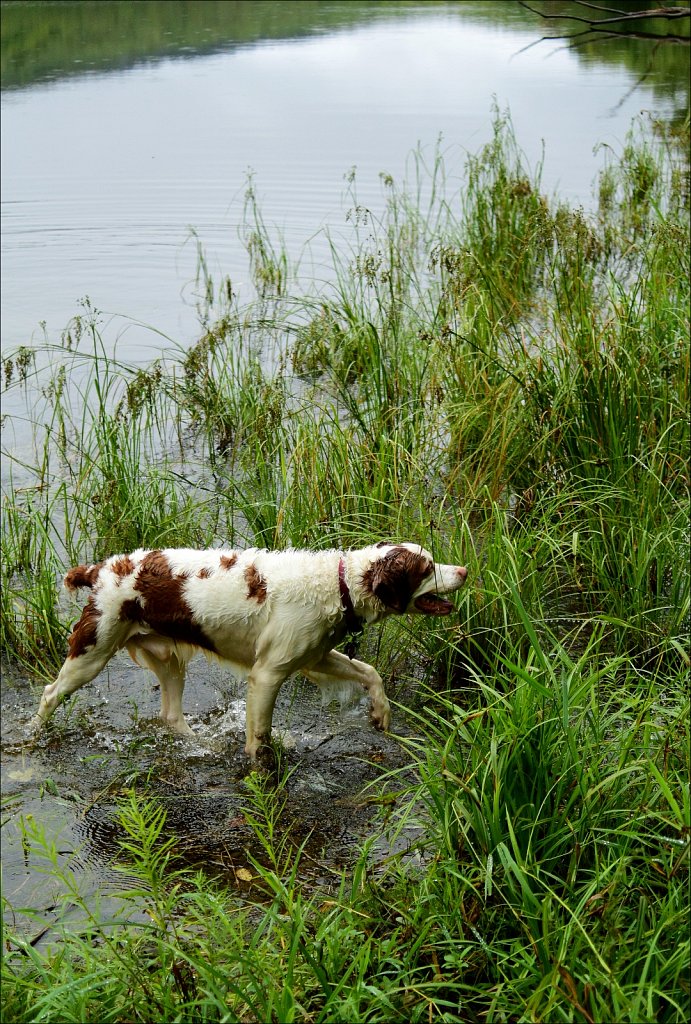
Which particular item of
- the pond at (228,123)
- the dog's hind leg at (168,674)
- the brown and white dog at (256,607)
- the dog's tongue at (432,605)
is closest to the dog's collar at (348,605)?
the brown and white dog at (256,607)

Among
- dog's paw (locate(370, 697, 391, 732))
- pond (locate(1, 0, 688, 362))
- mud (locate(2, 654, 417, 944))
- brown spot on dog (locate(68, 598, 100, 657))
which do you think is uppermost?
pond (locate(1, 0, 688, 362))

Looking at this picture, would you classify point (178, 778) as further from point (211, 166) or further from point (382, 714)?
point (211, 166)

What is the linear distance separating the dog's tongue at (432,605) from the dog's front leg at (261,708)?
1.90ft

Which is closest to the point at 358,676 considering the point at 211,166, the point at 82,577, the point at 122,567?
the point at 122,567

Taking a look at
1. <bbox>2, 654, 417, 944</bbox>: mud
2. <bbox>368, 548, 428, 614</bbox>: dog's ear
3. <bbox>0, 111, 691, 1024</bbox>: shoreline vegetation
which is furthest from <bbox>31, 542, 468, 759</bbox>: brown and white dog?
<bbox>0, 111, 691, 1024</bbox>: shoreline vegetation

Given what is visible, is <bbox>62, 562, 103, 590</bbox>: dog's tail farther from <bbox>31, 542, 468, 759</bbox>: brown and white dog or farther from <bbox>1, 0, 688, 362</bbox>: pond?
<bbox>1, 0, 688, 362</bbox>: pond

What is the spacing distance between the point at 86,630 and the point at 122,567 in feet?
0.91

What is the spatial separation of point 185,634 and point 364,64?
58.6 feet

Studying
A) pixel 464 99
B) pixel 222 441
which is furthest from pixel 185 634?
pixel 464 99

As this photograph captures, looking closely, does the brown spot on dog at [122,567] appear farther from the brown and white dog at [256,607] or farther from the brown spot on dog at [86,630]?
the brown spot on dog at [86,630]

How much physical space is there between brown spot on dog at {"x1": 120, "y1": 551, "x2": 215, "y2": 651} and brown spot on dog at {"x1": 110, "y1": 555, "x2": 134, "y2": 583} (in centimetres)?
4

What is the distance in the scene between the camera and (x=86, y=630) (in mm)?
4262

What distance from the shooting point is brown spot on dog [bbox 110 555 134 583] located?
13.9 feet

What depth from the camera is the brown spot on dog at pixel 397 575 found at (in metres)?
4.00
